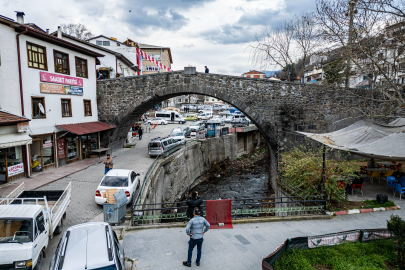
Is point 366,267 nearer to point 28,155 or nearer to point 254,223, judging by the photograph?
point 254,223

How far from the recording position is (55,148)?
589 inches

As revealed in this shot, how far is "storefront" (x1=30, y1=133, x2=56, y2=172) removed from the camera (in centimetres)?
1364

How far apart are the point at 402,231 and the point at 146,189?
8.96 m

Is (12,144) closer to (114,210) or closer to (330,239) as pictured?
(114,210)

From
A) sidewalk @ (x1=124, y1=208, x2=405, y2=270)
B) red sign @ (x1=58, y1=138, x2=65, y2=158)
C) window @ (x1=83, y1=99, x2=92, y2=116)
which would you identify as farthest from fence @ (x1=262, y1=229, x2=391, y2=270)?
window @ (x1=83, y1=99, x2=92, y2=116)

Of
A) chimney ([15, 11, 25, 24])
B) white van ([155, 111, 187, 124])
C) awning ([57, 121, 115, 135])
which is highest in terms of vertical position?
chimney ([15, 11, 25, 24])

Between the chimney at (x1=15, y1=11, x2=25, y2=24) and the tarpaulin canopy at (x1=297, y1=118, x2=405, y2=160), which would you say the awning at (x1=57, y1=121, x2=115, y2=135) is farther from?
the tarpaulin canopy at (x1=297, y1=118, x2=405, y2=160)

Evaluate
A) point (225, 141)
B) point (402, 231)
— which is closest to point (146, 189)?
point (402, 231)

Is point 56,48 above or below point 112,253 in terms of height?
above

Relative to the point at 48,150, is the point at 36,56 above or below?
above

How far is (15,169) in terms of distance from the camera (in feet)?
39.5

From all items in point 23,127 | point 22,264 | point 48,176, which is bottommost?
point 48,176

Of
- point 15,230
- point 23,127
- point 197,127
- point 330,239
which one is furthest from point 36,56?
point 197,127

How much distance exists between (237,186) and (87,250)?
58.4ft
